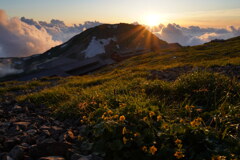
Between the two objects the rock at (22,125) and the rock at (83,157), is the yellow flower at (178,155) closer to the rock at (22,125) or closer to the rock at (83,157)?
the rock at (83,157)

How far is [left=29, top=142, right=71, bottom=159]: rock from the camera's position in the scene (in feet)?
11.0

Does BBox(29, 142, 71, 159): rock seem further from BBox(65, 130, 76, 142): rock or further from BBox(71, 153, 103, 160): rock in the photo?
BBox(65, 130, 76, 142): rock

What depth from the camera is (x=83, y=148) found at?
11.5 ft

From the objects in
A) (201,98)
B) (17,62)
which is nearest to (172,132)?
(201,98)

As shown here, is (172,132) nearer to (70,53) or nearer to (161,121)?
(161,121)

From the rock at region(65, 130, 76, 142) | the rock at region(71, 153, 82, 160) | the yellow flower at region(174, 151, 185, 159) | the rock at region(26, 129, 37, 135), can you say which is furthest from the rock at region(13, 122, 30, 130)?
the yellow flower at region(174, 151, 185, 159)

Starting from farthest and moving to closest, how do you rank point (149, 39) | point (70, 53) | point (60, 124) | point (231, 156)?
point (149, 39) < point (70, 53) < point (60, 124) < point (231, 156)

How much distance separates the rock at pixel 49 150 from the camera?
11.0 feet

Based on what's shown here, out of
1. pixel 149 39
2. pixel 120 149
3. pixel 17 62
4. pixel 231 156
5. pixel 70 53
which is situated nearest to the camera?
pixel 231 156

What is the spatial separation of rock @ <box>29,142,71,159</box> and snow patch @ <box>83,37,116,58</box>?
4693 inches

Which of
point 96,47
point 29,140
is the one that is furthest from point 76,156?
point 96,47

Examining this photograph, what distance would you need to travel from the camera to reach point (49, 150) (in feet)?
11.2

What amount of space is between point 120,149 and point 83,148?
0.81 metres

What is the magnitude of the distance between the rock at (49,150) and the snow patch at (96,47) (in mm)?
119203
